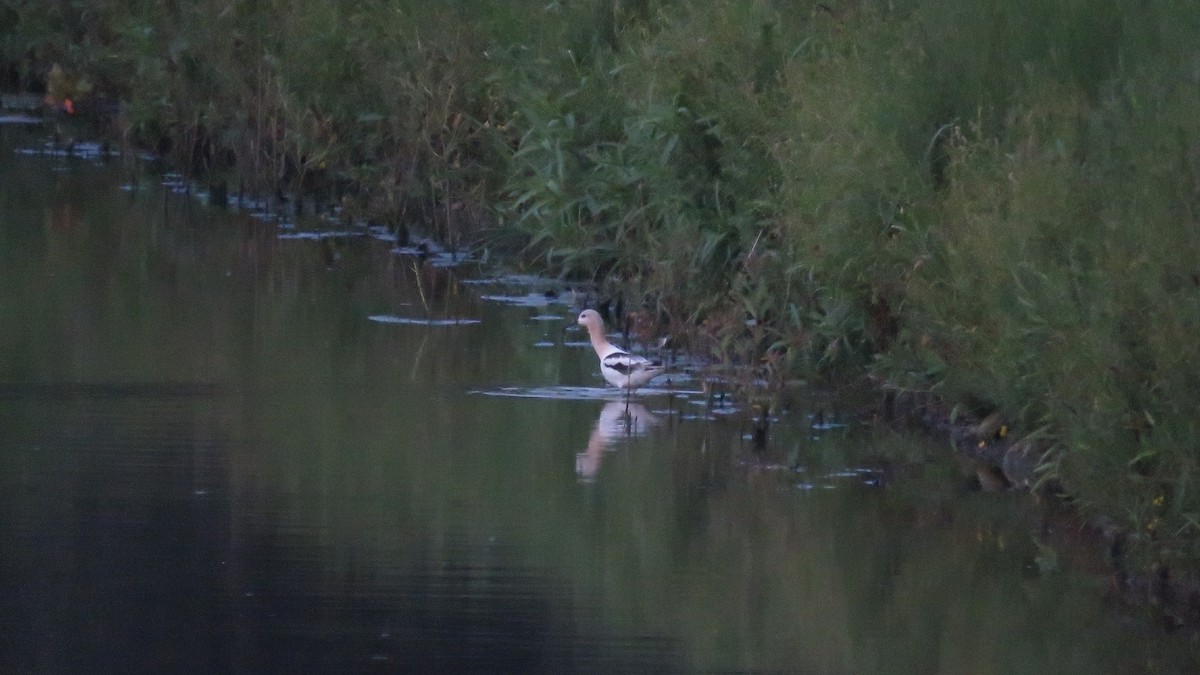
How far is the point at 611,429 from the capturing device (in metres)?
11.2

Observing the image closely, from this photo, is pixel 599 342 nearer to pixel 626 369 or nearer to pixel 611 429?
pixel 626 369

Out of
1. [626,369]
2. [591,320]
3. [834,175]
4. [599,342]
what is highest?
[834,175]

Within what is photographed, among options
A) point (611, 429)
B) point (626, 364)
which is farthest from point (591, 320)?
point (611, 429)

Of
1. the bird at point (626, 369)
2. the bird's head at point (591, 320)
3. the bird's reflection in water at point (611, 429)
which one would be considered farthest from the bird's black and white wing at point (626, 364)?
the bird's head at point (591, 320)

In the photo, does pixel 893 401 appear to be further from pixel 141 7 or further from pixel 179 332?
pixel 141 7

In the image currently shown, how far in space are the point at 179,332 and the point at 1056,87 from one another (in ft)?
19.1

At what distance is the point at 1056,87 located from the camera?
33.8 feet

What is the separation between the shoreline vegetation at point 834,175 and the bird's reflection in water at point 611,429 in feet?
2.33

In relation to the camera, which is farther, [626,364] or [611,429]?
[626,364]

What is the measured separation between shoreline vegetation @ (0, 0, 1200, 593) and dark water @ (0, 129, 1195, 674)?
1.82 ft

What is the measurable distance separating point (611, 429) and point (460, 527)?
219cm

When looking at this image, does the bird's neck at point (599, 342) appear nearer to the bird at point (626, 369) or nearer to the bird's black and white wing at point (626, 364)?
the bird at point (626, 369)

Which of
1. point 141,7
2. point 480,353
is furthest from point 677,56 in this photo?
point 141,7

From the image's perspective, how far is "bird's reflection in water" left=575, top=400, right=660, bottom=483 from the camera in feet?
33.8
